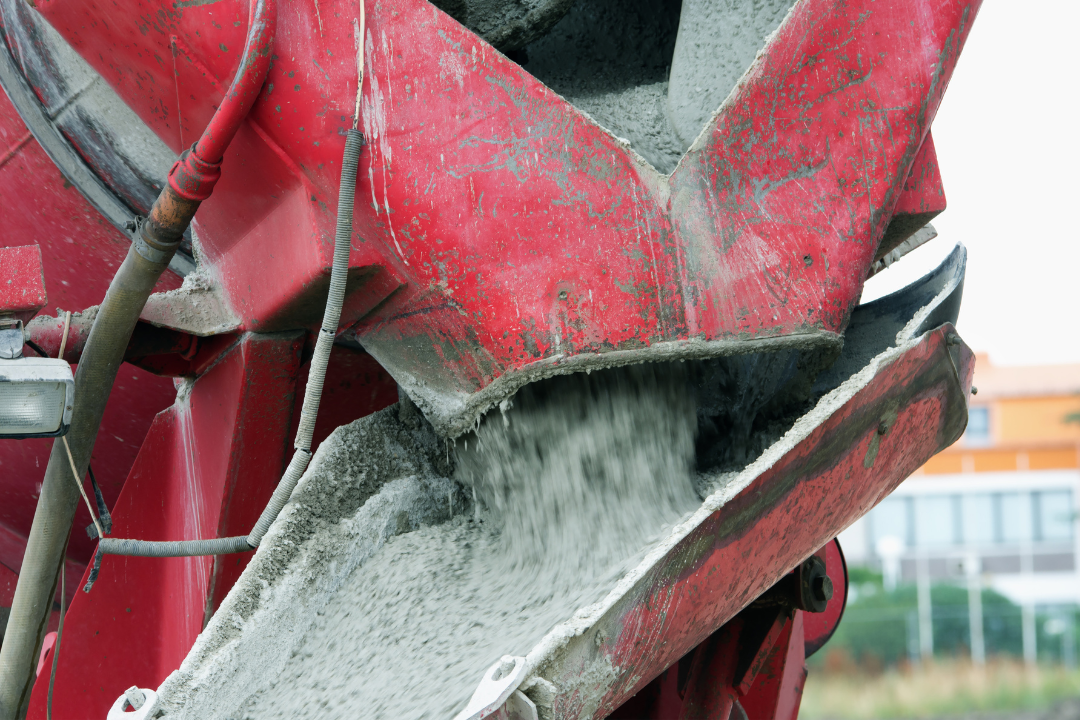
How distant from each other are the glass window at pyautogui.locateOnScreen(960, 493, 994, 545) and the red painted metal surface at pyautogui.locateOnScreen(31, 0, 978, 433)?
50.2ft

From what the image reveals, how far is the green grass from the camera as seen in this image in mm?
9664

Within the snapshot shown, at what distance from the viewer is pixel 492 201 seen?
53.3 inches

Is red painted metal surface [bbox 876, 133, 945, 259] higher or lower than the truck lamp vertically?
higher

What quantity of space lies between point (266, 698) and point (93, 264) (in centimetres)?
95

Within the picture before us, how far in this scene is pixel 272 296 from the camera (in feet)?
5.17

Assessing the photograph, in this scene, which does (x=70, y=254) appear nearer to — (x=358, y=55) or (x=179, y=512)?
(x=179, y=512)

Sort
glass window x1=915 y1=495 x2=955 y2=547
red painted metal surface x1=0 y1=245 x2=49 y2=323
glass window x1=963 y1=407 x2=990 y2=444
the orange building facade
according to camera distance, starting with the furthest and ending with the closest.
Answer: glass window x1=963 y1=407 x2=990 y2=444 → glass window x1=915 y1=495 x2=955 y2=547 → the orange building facade → red painted metal surface x1=0 y1=245 x2=49 y2=323

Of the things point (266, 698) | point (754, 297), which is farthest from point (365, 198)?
point (266, 698)

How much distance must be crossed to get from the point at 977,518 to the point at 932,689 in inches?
A: 246

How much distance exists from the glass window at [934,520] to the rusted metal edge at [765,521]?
14.8m

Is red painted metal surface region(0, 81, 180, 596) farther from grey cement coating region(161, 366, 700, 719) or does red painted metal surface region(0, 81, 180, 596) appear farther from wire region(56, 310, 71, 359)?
grey cement coating region(161, 366, 700, 719)

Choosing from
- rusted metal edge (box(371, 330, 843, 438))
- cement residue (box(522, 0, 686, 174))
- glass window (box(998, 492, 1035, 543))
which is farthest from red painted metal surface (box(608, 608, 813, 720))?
glass window (box(998, 492, 1035, 543))

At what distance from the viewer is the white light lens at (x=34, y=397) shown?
4.41 ft

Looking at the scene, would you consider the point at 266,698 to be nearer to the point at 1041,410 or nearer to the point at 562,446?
the point at 562,446
